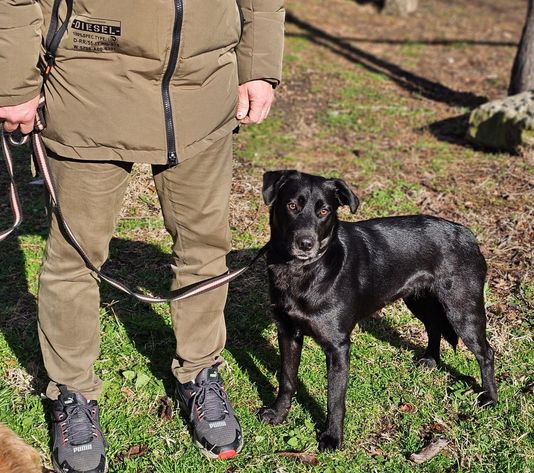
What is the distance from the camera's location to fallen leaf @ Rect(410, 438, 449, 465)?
3.53 metres

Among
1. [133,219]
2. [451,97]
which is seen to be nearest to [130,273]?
[133,219]

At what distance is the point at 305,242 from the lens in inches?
133

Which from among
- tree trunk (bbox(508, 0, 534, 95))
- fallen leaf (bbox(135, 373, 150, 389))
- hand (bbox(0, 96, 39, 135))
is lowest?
fallen leaf (bbox(135, 373, 150, 389))

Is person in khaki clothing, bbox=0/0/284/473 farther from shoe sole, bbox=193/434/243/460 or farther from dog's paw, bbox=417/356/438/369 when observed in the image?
dog's paw, bbox=417/356/438/369

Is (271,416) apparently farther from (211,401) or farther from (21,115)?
(21,115)

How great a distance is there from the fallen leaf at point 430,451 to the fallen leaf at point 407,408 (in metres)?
0.27

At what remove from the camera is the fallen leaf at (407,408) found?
3.88 m

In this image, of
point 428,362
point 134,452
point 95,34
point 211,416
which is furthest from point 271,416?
point 95,34

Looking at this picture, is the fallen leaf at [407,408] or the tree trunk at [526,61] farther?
the tree trunk at [526,61]

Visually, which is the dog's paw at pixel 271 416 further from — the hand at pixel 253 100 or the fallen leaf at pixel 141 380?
the hand at pixel 253 100

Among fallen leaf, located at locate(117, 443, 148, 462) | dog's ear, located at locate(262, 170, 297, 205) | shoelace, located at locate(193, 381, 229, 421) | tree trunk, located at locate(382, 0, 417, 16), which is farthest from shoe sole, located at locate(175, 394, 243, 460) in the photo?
tree trunk, located at locate(382, 0, 417, 16)

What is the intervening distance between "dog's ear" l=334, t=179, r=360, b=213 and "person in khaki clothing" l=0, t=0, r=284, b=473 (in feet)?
1.70

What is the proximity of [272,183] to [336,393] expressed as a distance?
1055 mm

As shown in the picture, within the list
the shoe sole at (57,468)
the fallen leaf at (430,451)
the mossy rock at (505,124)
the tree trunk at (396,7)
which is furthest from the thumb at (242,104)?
the tree trunk at (396,7)
